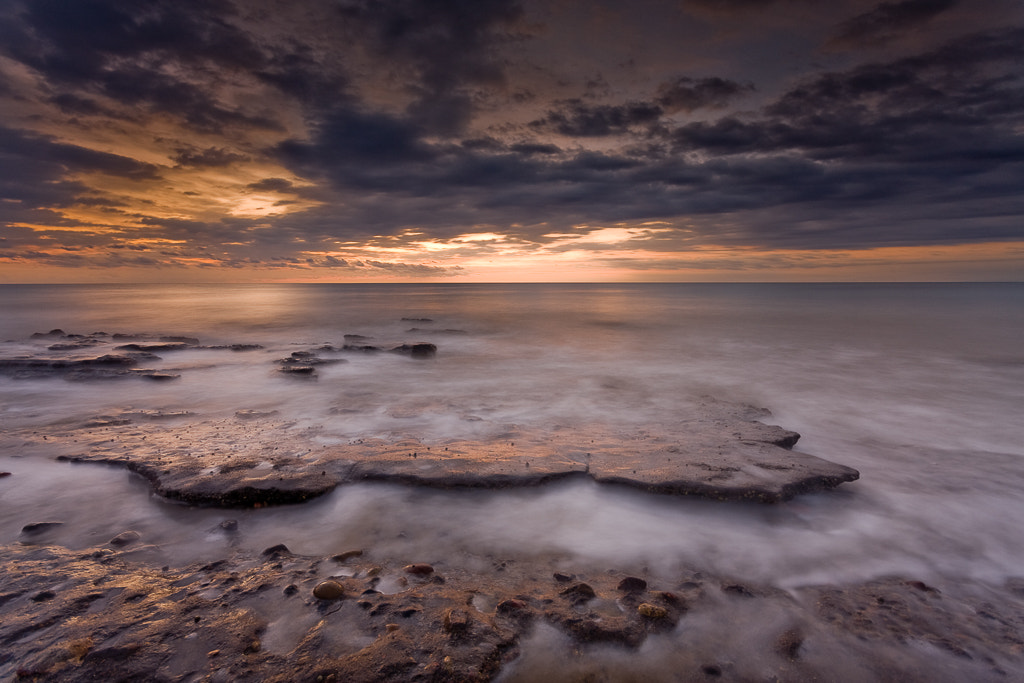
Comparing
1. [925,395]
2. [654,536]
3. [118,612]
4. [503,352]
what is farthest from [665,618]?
[503,352]

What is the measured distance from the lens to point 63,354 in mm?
12656

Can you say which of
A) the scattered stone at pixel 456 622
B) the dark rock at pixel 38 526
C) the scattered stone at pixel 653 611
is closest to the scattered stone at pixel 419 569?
the scattered stone at pixel 456 622

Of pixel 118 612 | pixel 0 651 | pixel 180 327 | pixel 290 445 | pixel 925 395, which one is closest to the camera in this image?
pixel 0 651

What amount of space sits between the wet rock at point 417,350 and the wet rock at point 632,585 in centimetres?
1187

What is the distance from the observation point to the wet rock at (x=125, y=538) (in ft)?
12.0

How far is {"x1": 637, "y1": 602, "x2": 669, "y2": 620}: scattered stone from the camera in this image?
2.93 m

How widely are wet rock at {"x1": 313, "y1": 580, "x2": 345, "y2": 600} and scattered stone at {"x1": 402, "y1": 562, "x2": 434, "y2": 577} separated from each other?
508 mm

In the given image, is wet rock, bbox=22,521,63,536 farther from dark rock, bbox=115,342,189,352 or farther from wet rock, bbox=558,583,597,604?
dark rock, bbox=115,342,189,352

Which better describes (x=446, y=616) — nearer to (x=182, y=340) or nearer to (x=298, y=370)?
(x=298, y=370)

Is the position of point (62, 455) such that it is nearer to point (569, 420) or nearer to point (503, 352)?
point (569, 420)

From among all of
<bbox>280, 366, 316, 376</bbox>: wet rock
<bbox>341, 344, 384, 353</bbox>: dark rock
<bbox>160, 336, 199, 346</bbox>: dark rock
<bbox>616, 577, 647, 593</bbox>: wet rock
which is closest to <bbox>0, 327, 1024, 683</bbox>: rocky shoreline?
<bbox>616, 577, 647, 593</bbox>: wet rock

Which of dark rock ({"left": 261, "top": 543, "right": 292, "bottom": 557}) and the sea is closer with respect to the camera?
dark rock ({"left": 261, "top": 543, "right": 292, "bottom": 557})

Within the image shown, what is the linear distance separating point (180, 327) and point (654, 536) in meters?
27.0

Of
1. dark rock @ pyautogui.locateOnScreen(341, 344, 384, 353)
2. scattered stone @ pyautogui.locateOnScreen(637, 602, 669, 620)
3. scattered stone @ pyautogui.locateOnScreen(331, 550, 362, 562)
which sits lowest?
dark rock @ pyautogui.locateOnScreen(341, 344, 384, 353)
